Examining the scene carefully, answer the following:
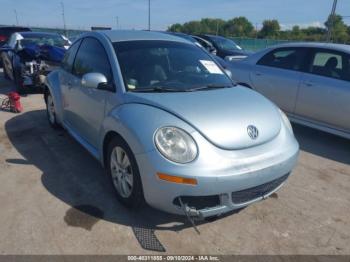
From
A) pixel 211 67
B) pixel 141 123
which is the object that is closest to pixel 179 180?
pixel 141 123

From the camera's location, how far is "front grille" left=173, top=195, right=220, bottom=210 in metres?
2.52

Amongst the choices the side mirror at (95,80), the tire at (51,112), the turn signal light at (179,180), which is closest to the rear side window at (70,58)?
the tire at (51,112)

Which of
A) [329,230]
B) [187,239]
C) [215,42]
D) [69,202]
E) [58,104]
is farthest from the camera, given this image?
[215,42]

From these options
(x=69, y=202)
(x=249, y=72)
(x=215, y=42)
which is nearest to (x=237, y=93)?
(x=69, y=202)

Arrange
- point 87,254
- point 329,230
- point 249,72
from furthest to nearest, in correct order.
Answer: point 249,72 → point 329,230 → point 87,254

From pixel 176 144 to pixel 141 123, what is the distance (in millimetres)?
368

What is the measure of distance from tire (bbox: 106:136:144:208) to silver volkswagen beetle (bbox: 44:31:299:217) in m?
0.01

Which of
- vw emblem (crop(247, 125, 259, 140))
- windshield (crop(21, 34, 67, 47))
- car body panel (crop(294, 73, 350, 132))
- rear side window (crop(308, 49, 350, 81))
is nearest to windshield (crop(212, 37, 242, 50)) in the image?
windshield (crop(21, 34, 67, 47))

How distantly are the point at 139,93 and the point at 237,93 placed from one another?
104 cm

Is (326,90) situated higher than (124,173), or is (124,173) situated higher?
(326,90)

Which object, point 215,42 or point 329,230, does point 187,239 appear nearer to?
point 329,230

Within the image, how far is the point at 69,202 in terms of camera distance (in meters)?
3.23

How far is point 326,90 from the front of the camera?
4969mm

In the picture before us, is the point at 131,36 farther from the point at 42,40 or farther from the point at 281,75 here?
the point at 42,40
